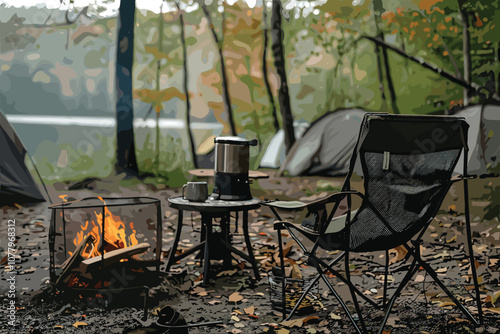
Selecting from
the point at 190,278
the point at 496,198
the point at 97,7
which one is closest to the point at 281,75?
the point at 97,7

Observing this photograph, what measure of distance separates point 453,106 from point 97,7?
306 inches

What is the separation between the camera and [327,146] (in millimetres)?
10125

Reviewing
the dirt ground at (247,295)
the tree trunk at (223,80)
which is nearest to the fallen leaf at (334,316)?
the dirt ground at (247,295)

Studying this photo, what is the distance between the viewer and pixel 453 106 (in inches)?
422

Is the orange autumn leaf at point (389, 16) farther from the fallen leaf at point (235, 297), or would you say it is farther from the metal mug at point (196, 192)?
the fallen leaf at point (235, 297)

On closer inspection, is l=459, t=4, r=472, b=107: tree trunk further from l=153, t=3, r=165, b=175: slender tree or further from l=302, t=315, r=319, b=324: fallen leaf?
l=302, t=315, r=319, b=324: fallen leaf

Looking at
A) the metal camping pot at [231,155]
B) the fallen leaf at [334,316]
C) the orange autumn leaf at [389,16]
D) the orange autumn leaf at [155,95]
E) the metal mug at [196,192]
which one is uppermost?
the orange autumn leaf at [389,16]

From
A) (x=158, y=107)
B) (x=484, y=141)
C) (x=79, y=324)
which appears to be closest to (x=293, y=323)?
(x=79, y=324)

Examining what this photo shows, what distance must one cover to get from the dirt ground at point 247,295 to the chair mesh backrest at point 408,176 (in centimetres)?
60

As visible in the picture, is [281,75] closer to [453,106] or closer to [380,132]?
[453,106]

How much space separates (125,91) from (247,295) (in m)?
7.65

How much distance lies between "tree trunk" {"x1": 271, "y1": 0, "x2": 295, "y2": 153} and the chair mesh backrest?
311 inches

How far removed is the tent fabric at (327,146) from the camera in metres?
9.97

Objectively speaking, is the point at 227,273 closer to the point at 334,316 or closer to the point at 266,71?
the point at 334,316
